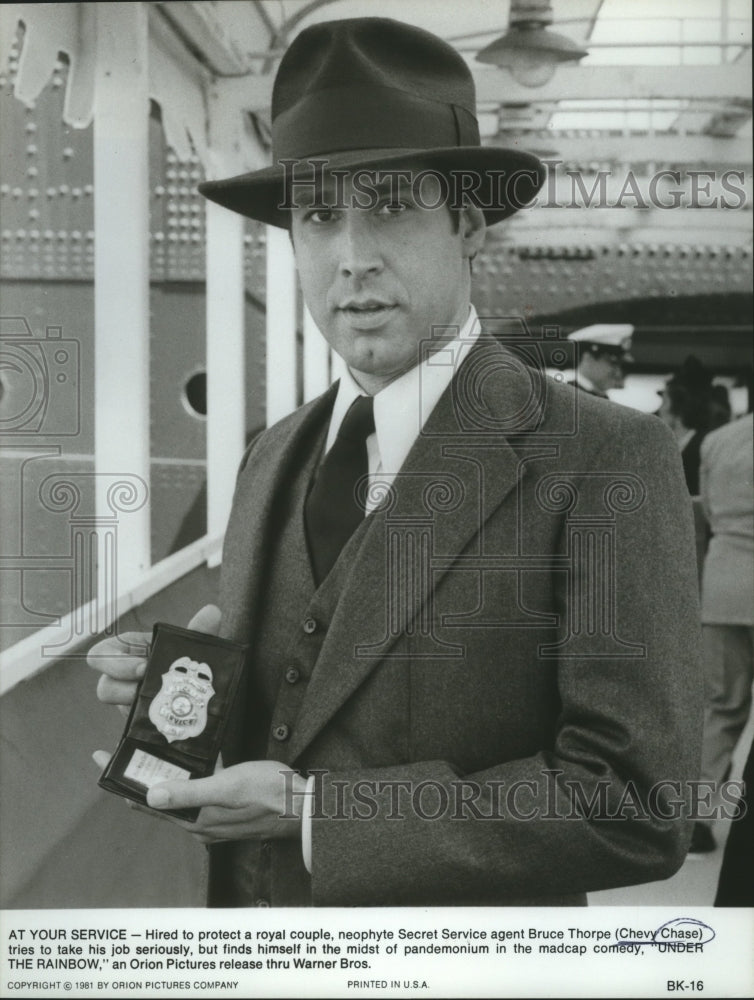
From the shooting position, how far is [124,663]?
2.29 meters

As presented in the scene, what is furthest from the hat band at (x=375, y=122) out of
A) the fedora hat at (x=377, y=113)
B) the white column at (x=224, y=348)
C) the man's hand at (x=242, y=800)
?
the man's hand at (x=242, y=800)

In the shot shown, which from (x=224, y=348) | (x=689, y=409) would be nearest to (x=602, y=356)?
(x=689, y=409)

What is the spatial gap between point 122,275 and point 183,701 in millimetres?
1011

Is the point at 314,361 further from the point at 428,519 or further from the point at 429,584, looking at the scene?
the point at 429,584

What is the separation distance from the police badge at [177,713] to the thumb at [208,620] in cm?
11

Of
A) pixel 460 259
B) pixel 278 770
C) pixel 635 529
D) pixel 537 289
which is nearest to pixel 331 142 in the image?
pixel 460 259

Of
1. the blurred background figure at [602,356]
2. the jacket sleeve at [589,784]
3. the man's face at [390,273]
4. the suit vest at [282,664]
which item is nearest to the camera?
the jacket sleeve at [589,784]

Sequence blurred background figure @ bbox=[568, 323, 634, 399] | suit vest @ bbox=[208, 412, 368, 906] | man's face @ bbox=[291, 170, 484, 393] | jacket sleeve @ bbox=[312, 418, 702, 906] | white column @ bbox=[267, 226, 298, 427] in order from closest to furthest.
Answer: jacket sleeve @ bbox=[312, 418, 702, 906], suit vest @ bbox=[208, 412, 368, 906], man's face @ bbox=[291, 170, 484, 393], blurred background figure @ bbox=[568, 323, 634, 399], white column @ bbox=[267, 226, 298, 427]

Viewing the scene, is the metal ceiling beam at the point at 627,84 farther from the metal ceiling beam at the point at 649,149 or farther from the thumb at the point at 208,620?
the thumb at the point at 208,620

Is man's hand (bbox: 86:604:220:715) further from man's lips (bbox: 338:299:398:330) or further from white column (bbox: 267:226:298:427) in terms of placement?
man's lips (bbox: 338:299:398:330)

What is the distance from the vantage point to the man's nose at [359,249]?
2195 millimetres

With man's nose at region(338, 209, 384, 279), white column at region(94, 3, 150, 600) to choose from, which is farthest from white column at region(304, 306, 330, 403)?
white column at region(94, 3, 150, 600)

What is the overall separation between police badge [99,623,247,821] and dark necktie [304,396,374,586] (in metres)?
0.25

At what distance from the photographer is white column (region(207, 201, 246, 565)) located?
2475 mm
